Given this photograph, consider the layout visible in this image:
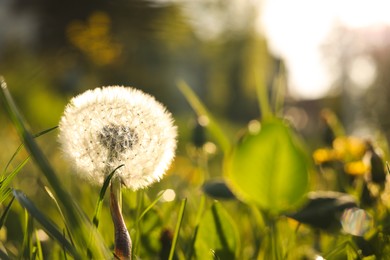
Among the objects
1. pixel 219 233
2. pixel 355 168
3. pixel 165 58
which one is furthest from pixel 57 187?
pixel 165 58

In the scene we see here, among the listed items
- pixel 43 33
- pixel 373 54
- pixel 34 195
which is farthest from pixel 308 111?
pixel 34 195

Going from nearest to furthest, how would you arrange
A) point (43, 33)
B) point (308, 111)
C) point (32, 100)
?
1. point (32, 100)
2. point (43, 33)
3. point (308, 111)

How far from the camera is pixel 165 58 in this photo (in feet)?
57.0

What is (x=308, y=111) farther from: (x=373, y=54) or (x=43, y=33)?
(x=43, y=33)

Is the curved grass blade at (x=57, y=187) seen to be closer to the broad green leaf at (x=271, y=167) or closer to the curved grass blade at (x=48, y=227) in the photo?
the curved grass blade at (x=48, y=227)

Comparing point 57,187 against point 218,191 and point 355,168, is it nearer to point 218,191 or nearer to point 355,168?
point 218,191

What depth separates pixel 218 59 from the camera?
1897 centimetres

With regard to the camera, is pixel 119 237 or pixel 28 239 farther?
pixel 28 239

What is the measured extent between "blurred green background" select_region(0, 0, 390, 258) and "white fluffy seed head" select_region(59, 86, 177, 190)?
2.00 meters

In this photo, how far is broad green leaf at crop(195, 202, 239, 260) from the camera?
741 millimetres

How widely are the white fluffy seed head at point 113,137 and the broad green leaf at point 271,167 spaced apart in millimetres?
200

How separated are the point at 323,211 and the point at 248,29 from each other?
58.0 feet

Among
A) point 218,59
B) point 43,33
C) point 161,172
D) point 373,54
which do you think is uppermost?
point 161,172

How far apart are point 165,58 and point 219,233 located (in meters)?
16.8
